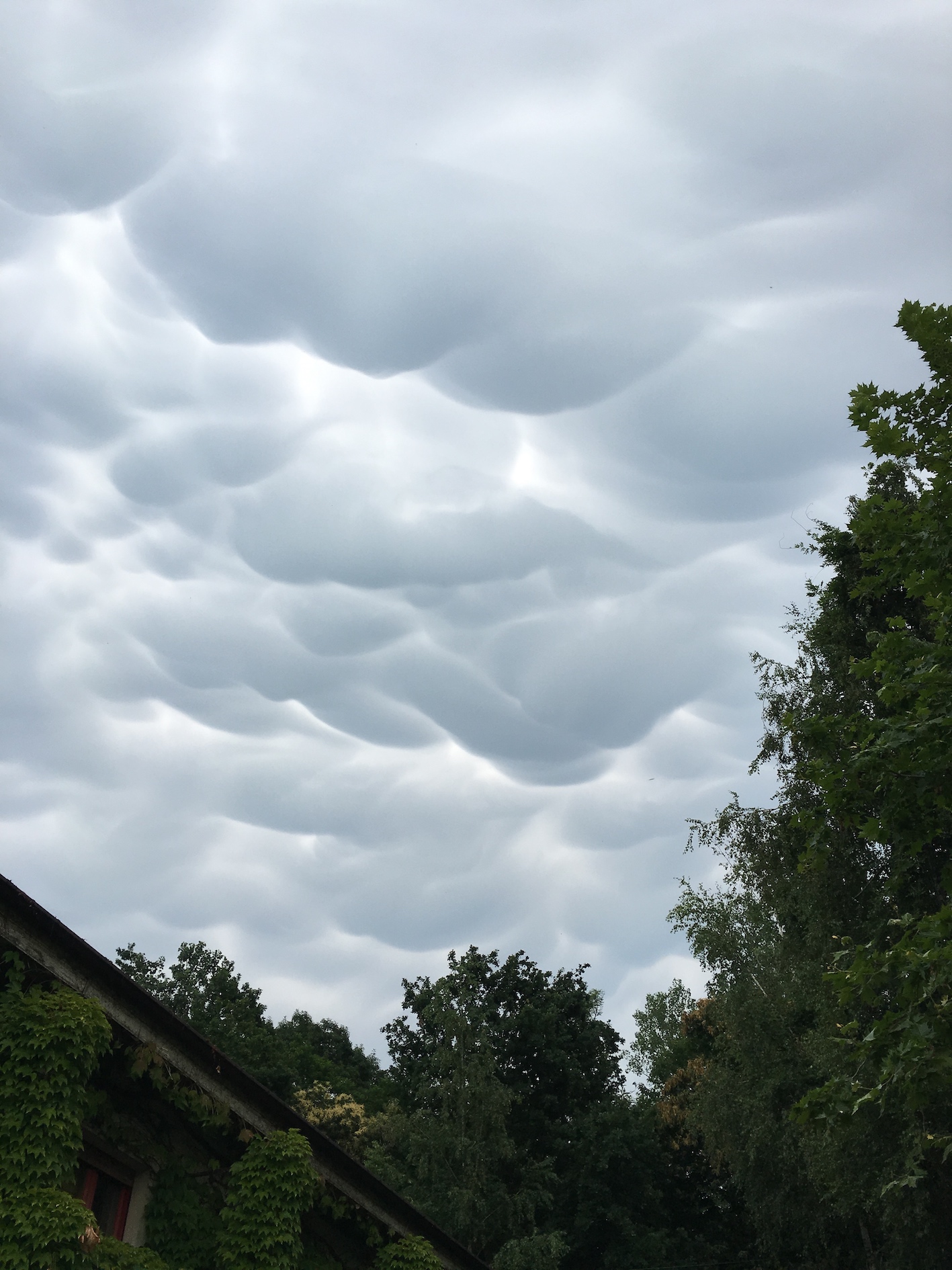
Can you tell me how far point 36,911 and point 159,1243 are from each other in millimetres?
4044

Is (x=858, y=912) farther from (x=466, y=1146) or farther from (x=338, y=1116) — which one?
(x=338, y=1116)

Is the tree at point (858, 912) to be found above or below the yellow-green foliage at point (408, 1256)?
above

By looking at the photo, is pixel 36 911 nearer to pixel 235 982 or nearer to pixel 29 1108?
pixel 29 1108

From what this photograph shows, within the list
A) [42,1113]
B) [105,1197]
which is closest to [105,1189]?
[105,1197]

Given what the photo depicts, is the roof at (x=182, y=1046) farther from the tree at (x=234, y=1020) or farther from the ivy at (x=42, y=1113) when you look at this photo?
the tree at (x=234, y=1020)

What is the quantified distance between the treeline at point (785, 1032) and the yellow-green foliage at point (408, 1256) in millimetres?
5611

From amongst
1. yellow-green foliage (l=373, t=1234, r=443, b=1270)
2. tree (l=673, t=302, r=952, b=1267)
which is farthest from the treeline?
yellow-green foliage (l=373, t=1234, r=443, b=1270)

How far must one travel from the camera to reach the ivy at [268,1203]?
35.9 feet

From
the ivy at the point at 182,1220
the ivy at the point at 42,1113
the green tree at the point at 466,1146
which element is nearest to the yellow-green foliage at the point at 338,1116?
the green tree at the point at 466,1146

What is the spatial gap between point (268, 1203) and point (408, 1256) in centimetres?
284

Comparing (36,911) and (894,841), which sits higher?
(894,841)

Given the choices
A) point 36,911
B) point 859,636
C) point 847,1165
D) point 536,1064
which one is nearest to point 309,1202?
point 36,911

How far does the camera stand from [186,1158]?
1126 cm

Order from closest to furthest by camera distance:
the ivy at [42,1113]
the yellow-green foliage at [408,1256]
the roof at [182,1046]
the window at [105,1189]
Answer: the ivy at [42,1113] → the roof at [182,1046] → the window at [105,1189] → the yellow-green foliage at [408,1256]
